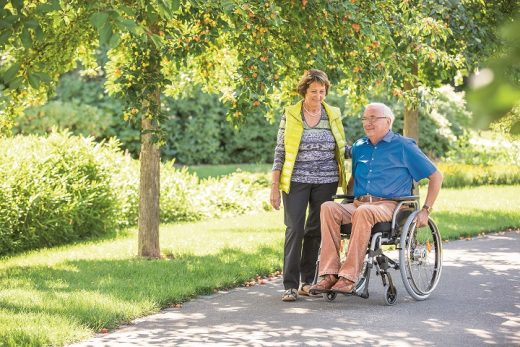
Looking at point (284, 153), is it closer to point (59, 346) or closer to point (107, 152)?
point (59, 346)

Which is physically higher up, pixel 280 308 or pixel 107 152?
pixel 107 152

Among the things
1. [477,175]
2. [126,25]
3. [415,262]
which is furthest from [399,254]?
[477,175]

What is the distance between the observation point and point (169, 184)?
12305 mm

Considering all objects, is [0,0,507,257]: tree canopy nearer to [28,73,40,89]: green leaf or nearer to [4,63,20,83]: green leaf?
[28,73,40,89]: green leaf

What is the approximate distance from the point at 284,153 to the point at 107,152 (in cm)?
552

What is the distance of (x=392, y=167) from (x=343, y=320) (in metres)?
1.31

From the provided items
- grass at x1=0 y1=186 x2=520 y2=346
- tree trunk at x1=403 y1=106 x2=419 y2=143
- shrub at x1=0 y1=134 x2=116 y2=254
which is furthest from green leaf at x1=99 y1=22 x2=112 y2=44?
tree trunk at x1=403 y1=106 x2=419 y2=143

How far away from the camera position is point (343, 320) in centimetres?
521

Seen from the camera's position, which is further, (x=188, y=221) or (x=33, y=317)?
(x=188, y=221)

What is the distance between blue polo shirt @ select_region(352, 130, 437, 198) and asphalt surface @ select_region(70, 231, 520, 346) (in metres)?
0.78

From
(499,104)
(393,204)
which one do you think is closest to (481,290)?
(393,204)

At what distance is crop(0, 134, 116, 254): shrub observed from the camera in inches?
362

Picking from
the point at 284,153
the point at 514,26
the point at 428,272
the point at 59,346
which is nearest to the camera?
the point at 514,26

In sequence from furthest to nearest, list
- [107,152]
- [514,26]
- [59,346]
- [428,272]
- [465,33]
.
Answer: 1. [107,152]
2. [465,33]
3. [428,272]
4. [59,346]
5. [514,26]
